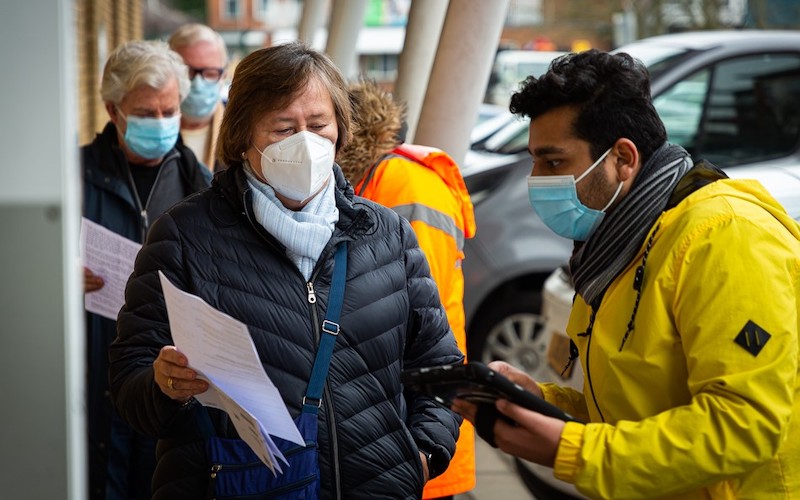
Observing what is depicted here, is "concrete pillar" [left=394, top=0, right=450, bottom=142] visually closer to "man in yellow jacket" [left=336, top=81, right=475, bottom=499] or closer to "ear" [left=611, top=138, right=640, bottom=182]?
"man in yellow jacket" [left=336, top=81, right=475, bottom=499]

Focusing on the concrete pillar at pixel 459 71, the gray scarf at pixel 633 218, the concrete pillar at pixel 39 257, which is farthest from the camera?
the concrete pillar at pixel 459 71

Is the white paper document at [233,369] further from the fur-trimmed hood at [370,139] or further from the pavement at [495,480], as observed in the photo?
the pavement at [495,480]

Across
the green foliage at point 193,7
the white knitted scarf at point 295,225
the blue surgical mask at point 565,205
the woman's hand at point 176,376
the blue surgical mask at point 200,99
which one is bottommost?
the green foliage at point 193,7

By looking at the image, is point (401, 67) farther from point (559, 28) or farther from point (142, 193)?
point (559, 28)

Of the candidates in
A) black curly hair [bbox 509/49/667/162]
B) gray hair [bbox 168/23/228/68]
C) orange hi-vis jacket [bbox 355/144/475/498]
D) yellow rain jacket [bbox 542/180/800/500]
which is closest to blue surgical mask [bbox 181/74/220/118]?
gray hair [bbox 168/23/228/68]

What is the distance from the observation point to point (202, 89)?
17.0 feet

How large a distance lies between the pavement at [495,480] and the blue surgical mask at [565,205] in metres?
3.51

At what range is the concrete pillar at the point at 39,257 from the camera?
60.7 inches

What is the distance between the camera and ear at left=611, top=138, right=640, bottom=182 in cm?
237

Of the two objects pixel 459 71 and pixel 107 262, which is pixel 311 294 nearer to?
pixel 107 262

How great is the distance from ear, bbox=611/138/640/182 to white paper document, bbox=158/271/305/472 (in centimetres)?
90

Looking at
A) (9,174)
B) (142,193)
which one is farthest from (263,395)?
(142,193)

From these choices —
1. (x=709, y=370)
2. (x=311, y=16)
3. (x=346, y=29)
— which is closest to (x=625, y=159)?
(x=709, y=370)

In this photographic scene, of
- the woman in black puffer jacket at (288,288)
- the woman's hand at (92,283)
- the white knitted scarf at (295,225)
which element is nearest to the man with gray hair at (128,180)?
the woman's hand at (92,283)
